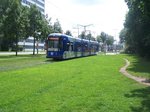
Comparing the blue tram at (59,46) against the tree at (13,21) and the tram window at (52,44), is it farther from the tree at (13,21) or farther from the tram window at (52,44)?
the tree at (13,21)

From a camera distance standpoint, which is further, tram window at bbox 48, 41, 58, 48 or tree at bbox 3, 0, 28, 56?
tree at bbox 3, 0, 28, 56

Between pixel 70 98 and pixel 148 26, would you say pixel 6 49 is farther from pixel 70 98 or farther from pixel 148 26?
pixel 70 98

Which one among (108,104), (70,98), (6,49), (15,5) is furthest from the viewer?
(6,49)

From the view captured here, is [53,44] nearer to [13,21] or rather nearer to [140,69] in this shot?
[13,21]

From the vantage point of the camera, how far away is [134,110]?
32.5ft

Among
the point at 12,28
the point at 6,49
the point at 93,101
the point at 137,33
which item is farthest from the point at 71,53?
the point at 6,49

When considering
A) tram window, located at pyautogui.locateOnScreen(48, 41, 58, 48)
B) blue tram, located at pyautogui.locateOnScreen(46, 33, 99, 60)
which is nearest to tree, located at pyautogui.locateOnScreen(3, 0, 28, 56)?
blue tram, located at pyautogui.locateOnScreen(46, 33, 99, 60)

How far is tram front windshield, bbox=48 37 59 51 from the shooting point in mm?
43156

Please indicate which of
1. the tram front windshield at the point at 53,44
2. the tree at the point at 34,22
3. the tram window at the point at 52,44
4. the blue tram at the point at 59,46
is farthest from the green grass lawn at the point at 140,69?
the tree at the point at 34,22

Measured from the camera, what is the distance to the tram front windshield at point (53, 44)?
43156 millimetres

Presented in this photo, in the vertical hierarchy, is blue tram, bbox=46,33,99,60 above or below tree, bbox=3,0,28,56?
below

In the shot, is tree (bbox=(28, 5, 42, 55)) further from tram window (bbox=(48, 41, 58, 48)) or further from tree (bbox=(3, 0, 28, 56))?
tram window (bbox=(48, 41, 58, 48))

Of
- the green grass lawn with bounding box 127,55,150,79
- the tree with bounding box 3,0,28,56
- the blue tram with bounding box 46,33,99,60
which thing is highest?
the tree with bounding box 3,0,28,56

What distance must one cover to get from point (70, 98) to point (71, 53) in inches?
1465
